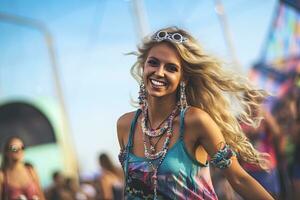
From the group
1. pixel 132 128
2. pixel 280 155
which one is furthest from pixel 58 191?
pixel 132 128

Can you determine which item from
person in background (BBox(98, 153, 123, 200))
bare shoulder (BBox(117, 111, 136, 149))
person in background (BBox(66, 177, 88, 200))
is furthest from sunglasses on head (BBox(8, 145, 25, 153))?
person in background (BBox(66, 177, 88, 200))

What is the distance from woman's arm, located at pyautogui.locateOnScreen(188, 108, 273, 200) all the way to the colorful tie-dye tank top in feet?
0.30

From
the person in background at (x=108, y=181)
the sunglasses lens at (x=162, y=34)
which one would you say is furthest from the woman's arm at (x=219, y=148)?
the person in background at (x=108, y=181)

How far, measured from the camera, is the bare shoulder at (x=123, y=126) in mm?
3297

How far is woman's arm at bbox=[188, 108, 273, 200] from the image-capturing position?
2.80m

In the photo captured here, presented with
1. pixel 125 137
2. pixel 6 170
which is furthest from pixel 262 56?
pixel 125 137

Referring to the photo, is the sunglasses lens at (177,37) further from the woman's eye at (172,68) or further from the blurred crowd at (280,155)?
the blurred crowd at (280,155)

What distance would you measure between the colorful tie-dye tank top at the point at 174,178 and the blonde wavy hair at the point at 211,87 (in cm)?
26

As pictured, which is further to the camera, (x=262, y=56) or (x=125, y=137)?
(x=262, y=56)

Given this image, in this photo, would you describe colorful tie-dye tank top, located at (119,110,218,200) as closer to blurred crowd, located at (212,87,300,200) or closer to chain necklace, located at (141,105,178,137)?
chain necklace, located at (141,105,178,137)

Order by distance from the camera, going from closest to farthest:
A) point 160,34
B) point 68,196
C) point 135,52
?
point 160,34
point 135,52
point 68,196

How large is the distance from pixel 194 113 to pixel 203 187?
37cm

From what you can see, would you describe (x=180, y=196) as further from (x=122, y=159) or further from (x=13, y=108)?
(x=13, y=108)

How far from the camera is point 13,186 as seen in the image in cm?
475
